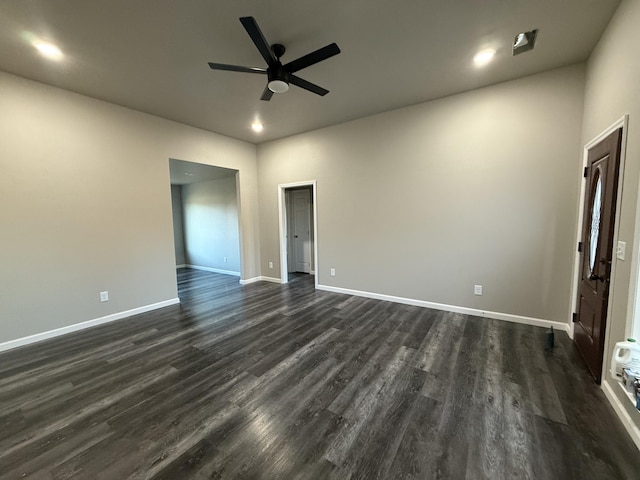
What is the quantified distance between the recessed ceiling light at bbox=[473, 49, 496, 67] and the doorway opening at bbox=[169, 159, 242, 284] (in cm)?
506

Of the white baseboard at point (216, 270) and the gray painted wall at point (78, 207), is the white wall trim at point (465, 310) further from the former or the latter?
the gray painted wall at point (78, 207)

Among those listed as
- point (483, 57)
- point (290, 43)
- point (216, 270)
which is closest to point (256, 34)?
point (290, 43)

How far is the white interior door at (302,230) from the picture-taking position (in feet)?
21.5

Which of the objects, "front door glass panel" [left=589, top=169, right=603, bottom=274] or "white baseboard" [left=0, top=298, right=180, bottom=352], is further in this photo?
"white baseboard" [left=0, top=298, right=180, bottom=352]

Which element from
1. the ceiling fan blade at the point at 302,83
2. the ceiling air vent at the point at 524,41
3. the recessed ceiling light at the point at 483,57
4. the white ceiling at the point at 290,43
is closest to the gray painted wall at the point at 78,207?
the white ceiling at the point at 290,43

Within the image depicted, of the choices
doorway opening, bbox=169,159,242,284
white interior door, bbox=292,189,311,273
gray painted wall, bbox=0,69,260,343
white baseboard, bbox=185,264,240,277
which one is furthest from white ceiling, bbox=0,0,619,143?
white baseboard, bbox=185,264,240,277

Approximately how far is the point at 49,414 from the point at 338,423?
2.16 metres

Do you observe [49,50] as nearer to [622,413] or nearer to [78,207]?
[78,207]

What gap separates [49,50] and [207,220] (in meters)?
5.01

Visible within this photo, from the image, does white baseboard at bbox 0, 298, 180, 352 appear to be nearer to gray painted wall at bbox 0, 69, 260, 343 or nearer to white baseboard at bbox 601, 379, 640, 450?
gray painted wall at bbox 0, 69, 260, 343

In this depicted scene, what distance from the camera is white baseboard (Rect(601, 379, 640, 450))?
61.6 inches

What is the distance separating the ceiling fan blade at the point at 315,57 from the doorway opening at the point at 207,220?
13.6 feet

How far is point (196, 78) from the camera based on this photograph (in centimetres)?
301

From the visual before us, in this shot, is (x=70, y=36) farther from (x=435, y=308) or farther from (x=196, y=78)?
(x=435, y=308)
